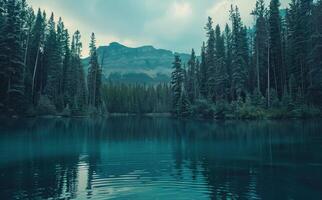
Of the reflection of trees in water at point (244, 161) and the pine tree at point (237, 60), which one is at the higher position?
the pine tree at point (237, 60)

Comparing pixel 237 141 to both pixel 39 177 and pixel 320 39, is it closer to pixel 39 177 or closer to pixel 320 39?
pixel 39 177

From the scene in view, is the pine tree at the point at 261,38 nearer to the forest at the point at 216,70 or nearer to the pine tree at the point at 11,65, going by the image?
the forest at the point at 216,70

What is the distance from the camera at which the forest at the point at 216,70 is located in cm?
5422

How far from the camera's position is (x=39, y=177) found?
14.8 metres

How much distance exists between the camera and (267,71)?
224 feet

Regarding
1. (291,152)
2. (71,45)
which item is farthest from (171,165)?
(71,45)

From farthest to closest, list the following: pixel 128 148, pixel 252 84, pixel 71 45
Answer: pixel 71 45
pixel 252 84
pixel 128 148

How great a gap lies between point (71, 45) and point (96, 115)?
2662 centimetres

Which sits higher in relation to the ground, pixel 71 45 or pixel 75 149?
pixel 71 45

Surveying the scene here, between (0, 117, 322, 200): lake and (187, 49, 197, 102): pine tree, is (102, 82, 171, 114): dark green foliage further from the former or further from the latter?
(0, 117, 322, 200): lake

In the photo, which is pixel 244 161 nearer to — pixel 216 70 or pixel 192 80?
pixel 216 70

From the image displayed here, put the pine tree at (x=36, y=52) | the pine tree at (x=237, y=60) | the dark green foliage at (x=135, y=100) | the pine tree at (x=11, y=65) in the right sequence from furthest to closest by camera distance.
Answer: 1. the dark green foliage at (x=135, y=100)
2. the pine tree at (x=36, y=52)
3. the pine tree at (x=237, y=60)
4. the pine tree at (x=11, y=65)

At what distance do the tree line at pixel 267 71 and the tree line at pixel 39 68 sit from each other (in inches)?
1021

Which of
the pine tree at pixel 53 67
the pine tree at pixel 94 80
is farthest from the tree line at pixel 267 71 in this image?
the pine tree at pixel 53 67
